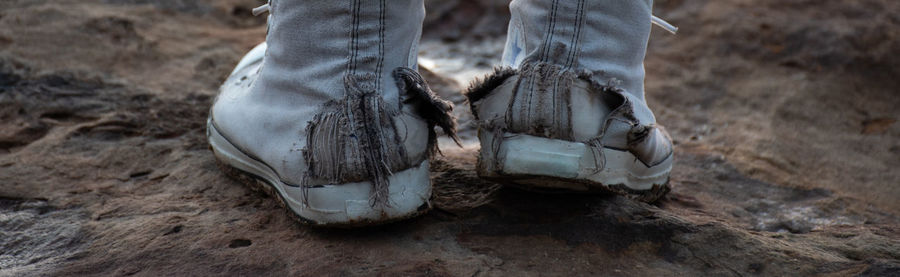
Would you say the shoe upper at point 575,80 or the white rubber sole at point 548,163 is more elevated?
the shoe upper at point 575,80

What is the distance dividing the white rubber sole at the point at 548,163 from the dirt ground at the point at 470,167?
0.24 feet

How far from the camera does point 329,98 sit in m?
1.20

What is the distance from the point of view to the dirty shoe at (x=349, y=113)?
117cm

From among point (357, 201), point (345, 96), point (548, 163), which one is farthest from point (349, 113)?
point (548, 163)

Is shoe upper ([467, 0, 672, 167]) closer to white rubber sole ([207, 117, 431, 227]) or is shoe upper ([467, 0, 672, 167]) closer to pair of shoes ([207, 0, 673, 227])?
pair of shoes ([207, 0, 673, 227])

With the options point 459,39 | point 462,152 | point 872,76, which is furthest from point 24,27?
point 872,76

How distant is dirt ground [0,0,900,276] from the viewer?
121cm

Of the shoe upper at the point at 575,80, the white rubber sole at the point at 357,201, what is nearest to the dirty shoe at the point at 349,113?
the white rubber sole at the point at 357,201

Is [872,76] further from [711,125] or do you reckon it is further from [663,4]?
[663,4]

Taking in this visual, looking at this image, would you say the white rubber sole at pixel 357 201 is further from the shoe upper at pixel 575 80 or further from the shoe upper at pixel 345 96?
the shoe upper at pixel 575 80

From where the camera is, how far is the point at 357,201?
3.88 feet

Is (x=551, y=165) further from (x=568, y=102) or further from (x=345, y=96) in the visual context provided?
(x=345, y=96)

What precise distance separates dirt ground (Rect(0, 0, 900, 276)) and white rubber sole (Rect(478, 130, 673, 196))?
73 millimetres

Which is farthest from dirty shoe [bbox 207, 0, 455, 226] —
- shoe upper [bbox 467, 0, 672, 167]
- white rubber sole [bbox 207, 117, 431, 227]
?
shoe upper [bbox 467, 0, 672, 167]
